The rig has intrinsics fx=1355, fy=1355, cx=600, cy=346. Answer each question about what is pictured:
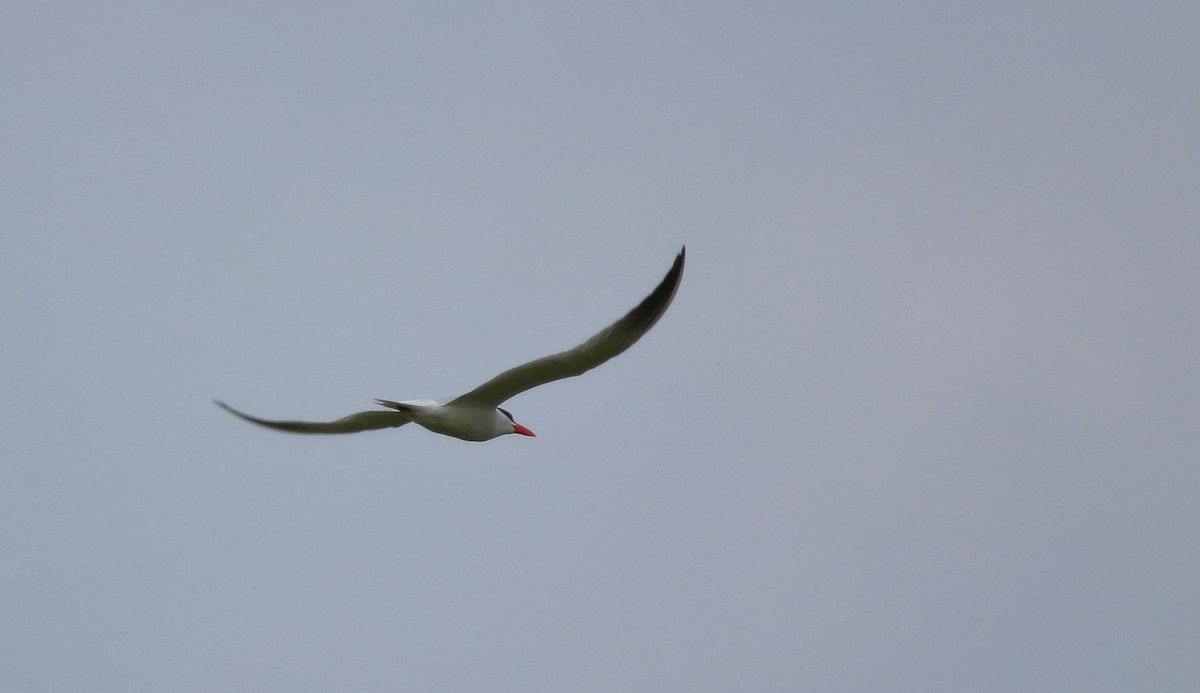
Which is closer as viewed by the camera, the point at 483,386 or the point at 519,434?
the point at 483,386

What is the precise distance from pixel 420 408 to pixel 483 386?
28.1 inches

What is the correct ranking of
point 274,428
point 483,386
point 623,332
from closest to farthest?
1. point 623,332
2. point 483,386
3. point 274,428

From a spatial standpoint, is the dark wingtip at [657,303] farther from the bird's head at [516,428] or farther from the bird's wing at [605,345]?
the bird's head at [516,428]

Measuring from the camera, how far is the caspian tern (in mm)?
12680

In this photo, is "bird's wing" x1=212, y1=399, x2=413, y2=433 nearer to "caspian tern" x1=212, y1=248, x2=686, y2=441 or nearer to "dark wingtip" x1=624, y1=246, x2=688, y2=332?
"caspian tern" x1=212, y1=248, x2=686, y2=441

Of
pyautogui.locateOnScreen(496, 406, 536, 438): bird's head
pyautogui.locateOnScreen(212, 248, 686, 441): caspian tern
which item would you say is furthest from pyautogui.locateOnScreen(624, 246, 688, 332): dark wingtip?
pyautogui.locateOnScreen(496, 406, 536, 438): bird's head

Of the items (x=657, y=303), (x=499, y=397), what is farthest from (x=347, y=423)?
(x=657, y=303)

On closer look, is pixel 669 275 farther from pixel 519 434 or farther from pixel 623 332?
pixel 519 434

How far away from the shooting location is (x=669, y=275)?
41.9ft

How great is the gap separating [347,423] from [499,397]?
1.80 metres

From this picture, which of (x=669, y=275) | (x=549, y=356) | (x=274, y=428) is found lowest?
(x=274, y=428)

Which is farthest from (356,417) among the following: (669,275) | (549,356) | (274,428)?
(669,275)

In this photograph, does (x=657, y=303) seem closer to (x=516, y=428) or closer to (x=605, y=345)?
(x=605, y=345)

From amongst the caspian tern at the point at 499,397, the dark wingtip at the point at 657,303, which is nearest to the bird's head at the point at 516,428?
the caspian tern at the point at 499,397
